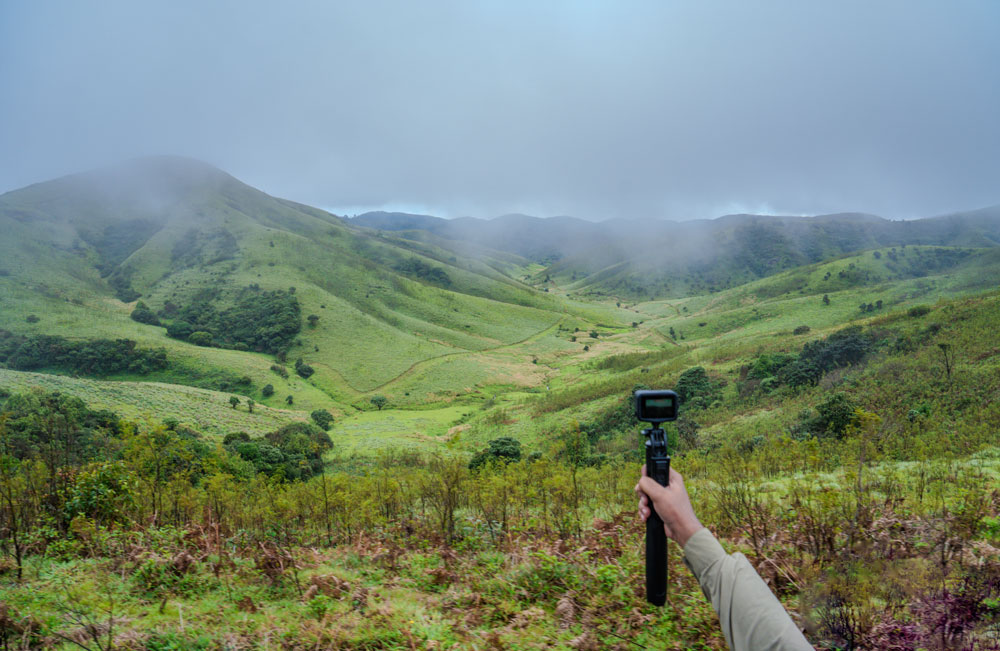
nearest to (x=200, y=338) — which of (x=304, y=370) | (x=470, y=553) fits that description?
(x=304, y=370)

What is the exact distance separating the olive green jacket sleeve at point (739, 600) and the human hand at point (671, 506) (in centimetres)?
5

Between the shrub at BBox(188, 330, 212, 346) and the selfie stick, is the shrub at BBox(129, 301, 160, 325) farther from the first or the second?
the selfie stick

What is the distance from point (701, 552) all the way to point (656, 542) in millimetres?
345

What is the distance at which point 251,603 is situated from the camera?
471 centimetres

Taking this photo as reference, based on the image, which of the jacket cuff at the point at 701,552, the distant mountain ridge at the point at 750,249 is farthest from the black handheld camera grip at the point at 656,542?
the distant mountain ridge at the point at 750,249

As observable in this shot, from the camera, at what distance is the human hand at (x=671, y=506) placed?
196cm

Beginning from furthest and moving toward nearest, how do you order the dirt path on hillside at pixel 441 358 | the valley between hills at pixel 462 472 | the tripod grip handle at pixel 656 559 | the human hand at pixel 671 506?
the dirt path on hillside at pixel 441 358
the valley between hills at pixel 462 472
the tripod grip handle at pixel 656 559
the human hand at pixel 671 506

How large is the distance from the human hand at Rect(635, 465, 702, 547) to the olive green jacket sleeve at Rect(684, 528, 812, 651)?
53 millimetres

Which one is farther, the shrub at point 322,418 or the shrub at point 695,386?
the shrub at point 322,418

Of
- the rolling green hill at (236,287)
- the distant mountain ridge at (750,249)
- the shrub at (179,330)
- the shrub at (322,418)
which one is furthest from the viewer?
the distant mountain ridge at (750,249)

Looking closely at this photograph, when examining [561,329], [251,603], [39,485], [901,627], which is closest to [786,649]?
[901,627]

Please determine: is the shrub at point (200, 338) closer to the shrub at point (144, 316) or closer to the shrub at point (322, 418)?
the shrub at point (144, 316)

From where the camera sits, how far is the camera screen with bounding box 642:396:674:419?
224cm

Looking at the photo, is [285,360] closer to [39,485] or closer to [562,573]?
[39,485]
